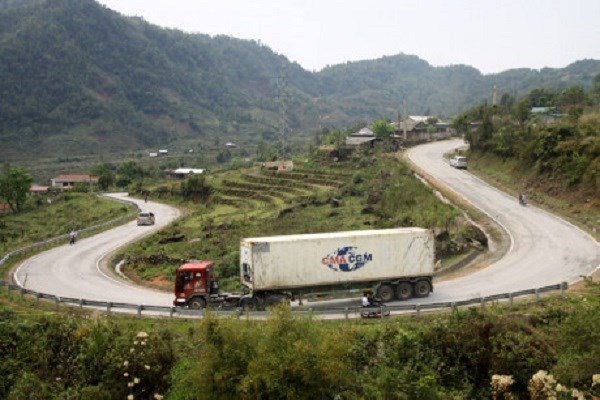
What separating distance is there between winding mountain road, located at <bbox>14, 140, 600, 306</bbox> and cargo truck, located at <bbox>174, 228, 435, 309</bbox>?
161 centimetres

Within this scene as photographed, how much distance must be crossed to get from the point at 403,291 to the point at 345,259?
138 inches

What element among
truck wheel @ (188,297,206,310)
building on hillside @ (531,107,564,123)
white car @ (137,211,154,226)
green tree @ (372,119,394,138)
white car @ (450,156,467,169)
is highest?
building on hillside @ (531,107,564,123)

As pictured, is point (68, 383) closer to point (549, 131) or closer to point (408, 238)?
point (408, 238)

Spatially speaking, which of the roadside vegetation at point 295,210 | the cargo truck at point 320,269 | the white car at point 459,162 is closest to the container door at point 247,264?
the cargo truck at point 320,269

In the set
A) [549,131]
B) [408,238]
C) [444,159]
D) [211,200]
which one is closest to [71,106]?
[211,200]

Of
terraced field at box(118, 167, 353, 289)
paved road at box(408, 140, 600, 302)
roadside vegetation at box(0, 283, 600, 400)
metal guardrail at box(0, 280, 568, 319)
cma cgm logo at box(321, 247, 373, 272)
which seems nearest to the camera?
roadside vegetation at box(0, 283, 600, 400)

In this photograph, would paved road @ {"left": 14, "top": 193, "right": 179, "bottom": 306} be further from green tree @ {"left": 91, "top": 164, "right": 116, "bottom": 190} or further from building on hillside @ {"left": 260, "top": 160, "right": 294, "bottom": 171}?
green tree @ {"left": 91, "top": 164, "right": 116, "bottom": 190}

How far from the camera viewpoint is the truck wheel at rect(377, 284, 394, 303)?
98.7ft

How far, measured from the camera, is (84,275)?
40.9 metres

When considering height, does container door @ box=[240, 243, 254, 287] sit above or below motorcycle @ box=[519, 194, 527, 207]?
above

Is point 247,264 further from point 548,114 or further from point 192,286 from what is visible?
point 548,114

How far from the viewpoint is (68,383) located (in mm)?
21500

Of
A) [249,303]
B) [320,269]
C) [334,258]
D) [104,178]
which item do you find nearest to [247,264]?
[249,303]

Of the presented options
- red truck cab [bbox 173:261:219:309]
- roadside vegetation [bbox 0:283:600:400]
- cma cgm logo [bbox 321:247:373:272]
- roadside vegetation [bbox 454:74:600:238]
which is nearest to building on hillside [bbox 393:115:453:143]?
roadside vegetation [bbox 454:74:600:238]
